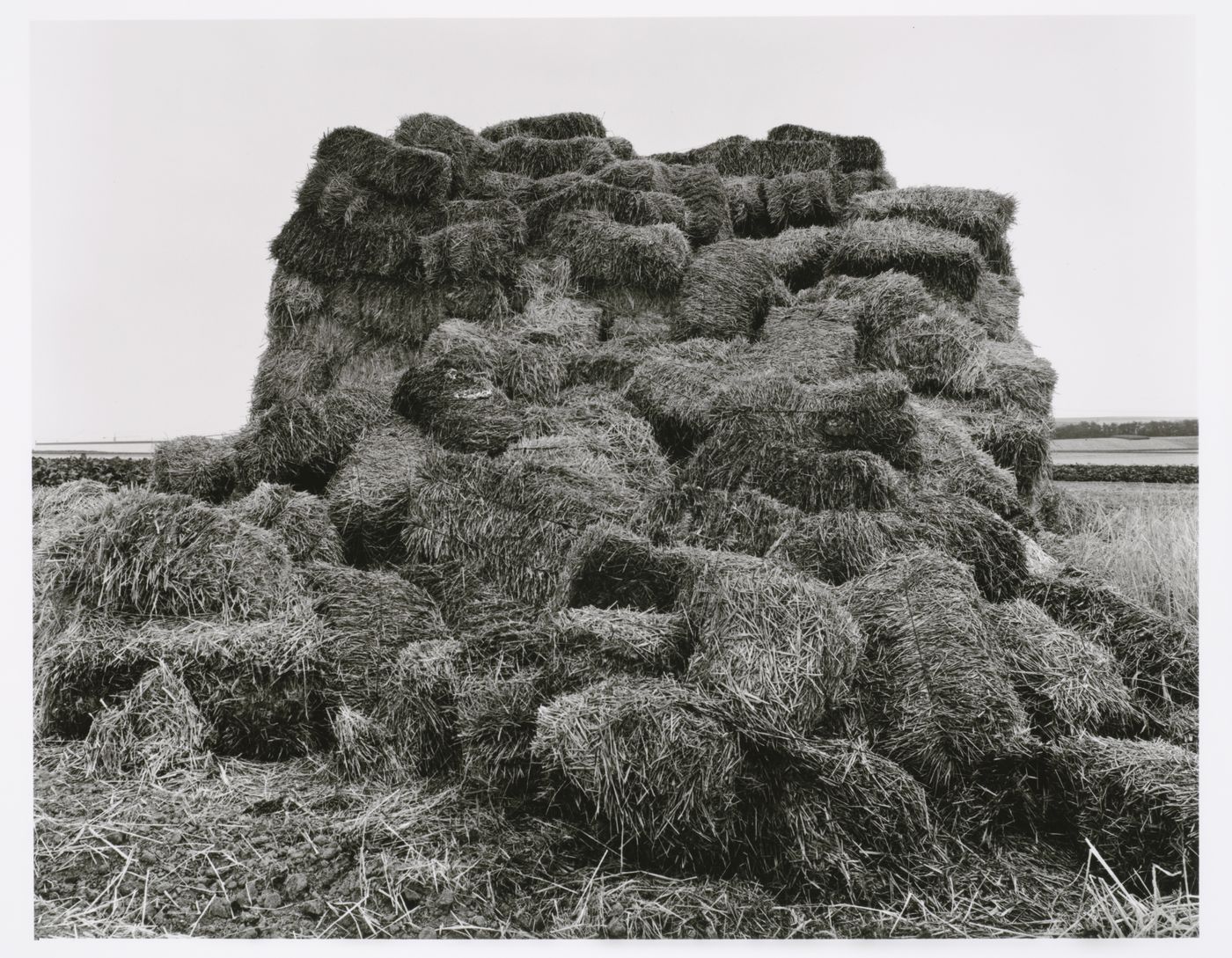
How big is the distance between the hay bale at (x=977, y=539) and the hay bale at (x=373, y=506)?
11.1ft

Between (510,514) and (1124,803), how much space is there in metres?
3.85

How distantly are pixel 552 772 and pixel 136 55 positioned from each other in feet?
20.8

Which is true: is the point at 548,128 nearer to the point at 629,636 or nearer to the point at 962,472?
the point at 962,472

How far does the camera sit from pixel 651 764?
464cm

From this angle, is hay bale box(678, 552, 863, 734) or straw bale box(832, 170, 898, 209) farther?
straw bale box(832, 170, 898, 209)

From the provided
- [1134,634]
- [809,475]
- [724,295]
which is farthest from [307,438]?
[1134,634]

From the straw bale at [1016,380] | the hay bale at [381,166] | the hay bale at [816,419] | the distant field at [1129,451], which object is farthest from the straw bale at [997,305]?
the hay bale at [381,166]

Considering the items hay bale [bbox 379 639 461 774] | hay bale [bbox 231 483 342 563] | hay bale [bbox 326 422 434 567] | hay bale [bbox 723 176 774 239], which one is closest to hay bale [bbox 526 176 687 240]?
hay bale [bbox 723 176 774 239]

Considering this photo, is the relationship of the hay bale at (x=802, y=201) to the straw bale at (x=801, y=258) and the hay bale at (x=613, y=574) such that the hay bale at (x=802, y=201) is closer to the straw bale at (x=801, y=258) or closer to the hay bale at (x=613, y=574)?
the straw bale at (x=801, y=258)

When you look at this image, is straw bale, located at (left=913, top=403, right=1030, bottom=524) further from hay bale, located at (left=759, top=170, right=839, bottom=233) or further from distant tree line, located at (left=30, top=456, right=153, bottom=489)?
distant tree line, located at (left=30, top=456, right=153, bottom=489)

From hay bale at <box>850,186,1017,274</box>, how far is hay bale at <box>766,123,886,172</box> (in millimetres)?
1203

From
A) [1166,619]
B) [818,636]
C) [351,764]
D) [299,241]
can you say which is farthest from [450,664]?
[299,241]

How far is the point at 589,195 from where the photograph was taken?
904cm

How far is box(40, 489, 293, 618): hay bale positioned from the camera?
6.04 metres
